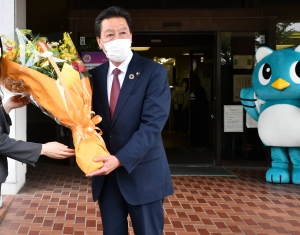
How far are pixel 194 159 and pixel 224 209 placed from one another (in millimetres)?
3810

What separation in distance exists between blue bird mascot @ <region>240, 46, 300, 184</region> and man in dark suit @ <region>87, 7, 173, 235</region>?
13.9 feet

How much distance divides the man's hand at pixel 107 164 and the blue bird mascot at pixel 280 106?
4.55 meters

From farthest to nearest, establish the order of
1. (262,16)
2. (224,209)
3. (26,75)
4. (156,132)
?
1. (262,16)
2. (224,209)
3. (156,132)
4. (26,75)

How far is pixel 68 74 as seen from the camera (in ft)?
8.02

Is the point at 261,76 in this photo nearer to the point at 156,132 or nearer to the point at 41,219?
the point at 41,219

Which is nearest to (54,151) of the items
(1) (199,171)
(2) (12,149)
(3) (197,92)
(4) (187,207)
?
(2) (12,149)

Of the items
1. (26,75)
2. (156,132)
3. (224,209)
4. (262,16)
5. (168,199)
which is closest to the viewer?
(26,75)

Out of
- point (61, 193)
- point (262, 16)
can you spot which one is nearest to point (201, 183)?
point (61, 193)

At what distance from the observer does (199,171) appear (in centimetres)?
791

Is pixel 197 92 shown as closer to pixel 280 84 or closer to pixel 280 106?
pixel 280 106

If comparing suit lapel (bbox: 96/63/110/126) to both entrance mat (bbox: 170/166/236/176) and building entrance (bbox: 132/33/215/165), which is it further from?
building entrance (bbox: 132/33/215/165)

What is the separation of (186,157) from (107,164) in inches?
284

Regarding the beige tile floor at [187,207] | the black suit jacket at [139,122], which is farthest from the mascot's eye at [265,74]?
the black suit jacket at [139,122]

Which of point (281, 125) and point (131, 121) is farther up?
point (131, 121)
